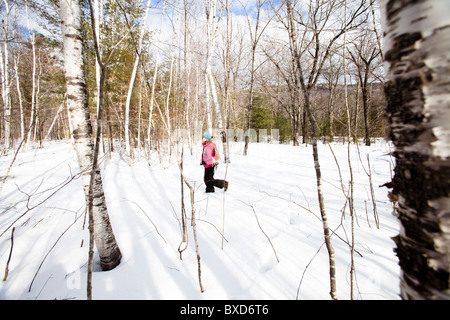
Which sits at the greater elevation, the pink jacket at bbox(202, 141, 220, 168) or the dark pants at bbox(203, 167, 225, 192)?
the pink jacket at bbox(202, 141, 220, 168)

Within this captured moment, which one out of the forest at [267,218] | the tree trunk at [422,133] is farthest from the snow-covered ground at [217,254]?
the tree trunk at [422,133]

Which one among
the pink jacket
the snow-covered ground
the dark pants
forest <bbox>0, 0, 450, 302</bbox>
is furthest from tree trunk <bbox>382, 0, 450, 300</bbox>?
the pink jacket

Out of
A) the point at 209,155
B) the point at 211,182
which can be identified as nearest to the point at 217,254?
the point at 211,182

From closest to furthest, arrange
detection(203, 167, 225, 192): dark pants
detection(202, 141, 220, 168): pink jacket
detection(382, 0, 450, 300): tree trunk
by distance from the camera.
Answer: detection(382, 0, 450, 300): tree trunk, detection(203, 167, 225, 192): dark pants, detection(202, 141, 220, 168): pink jacket

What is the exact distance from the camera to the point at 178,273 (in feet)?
5.79

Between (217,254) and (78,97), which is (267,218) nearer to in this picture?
(217,254)

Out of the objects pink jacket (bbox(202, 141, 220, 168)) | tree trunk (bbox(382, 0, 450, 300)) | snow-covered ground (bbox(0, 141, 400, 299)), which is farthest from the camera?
pink jacket (bbox(202, 141, 220, 168))

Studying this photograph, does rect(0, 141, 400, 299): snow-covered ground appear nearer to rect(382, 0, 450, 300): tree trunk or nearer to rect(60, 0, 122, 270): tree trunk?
rect(60, 0, 122, 270): tree trunk

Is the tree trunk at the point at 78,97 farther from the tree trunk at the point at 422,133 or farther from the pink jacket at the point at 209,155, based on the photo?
the pink jacket at the point at 209,155

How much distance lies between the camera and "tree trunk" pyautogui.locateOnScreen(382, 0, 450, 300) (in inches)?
16.9

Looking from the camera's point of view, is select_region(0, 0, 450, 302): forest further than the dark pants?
No

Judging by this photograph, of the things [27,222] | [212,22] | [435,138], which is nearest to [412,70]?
[435,138]

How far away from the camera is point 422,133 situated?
47 cm
